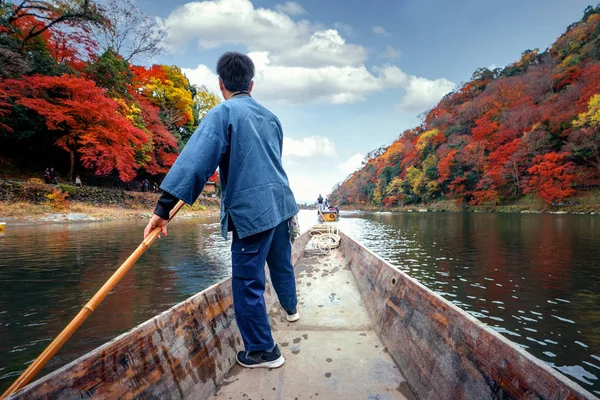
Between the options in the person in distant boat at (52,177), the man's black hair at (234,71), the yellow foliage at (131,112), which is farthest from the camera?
the yellow foliage at (131,112)

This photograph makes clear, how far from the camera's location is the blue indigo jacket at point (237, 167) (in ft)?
4.87

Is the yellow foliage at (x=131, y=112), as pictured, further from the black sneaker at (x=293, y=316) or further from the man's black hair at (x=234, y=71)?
the black sneaker at (x=293, y=316)

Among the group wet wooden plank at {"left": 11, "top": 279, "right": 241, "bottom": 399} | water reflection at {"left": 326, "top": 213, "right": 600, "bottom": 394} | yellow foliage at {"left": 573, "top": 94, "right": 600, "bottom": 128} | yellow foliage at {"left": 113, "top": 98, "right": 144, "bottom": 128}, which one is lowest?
water reflection at {"left": 326, "top": 213, "right": 600, "bottom": 394}

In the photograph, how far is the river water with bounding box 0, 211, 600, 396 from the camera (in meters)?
3.07

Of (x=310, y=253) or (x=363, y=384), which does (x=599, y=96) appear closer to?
(x=310, y=253)

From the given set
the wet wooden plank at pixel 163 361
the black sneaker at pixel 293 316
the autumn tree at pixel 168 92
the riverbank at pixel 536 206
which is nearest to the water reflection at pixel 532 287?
the black sneaker at pixel 293 316

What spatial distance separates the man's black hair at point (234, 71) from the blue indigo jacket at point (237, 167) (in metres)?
0.17

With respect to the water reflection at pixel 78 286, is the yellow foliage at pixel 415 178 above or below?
above

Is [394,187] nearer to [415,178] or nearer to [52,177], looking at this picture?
[415,178]

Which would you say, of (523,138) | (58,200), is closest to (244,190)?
(58,200)

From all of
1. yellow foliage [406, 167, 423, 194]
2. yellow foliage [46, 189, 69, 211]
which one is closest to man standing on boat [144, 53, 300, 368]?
yellow foliage [46, 189, 69, 211]

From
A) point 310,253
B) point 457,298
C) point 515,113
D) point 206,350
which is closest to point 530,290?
point 457,298

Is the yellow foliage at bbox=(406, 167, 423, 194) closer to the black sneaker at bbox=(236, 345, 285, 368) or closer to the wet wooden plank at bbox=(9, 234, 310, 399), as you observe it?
the black sneaker at bbox=(236, 345, 285, 368)

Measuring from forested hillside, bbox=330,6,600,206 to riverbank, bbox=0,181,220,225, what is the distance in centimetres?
3602
